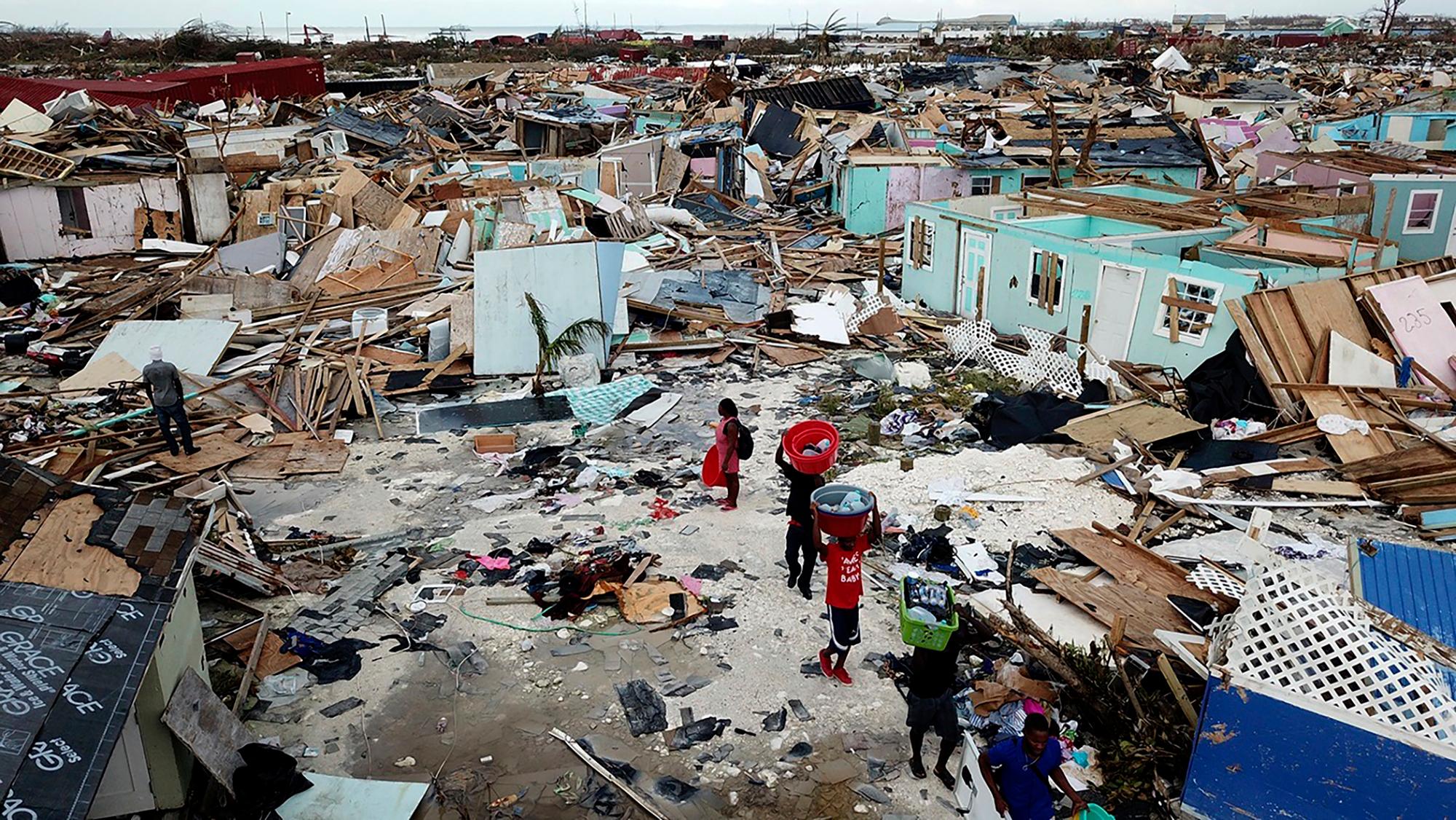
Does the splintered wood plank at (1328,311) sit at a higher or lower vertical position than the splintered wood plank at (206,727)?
higher

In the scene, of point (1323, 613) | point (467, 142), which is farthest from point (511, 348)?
point (467, 142)

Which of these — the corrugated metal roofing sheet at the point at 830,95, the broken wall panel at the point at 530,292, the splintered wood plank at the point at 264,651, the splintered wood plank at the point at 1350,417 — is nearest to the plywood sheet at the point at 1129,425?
the splintered wood plank at the point at 1350,417

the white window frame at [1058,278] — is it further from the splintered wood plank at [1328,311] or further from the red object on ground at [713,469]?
the red object on ground at [713,469]

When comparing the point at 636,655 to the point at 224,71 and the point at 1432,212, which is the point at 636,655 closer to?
the point at 1432,212

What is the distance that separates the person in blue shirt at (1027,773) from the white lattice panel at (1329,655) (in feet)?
3.74

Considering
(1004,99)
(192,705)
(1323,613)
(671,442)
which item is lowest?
(671,442)

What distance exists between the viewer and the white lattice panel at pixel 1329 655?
4.79 m

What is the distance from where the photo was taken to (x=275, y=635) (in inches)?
294

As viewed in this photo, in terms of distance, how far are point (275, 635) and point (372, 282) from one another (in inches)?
463

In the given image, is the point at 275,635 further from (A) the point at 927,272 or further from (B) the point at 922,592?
(A) the point at 927,272

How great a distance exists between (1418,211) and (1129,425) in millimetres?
10367

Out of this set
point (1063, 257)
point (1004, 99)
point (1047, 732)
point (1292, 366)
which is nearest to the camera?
point (1047, 732)

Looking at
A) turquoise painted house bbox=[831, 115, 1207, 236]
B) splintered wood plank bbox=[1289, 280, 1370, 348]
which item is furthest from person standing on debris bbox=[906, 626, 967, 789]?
turquoise painted house bbox=[831, 115, 1207, 236]

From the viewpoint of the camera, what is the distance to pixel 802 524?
7.96 metres
